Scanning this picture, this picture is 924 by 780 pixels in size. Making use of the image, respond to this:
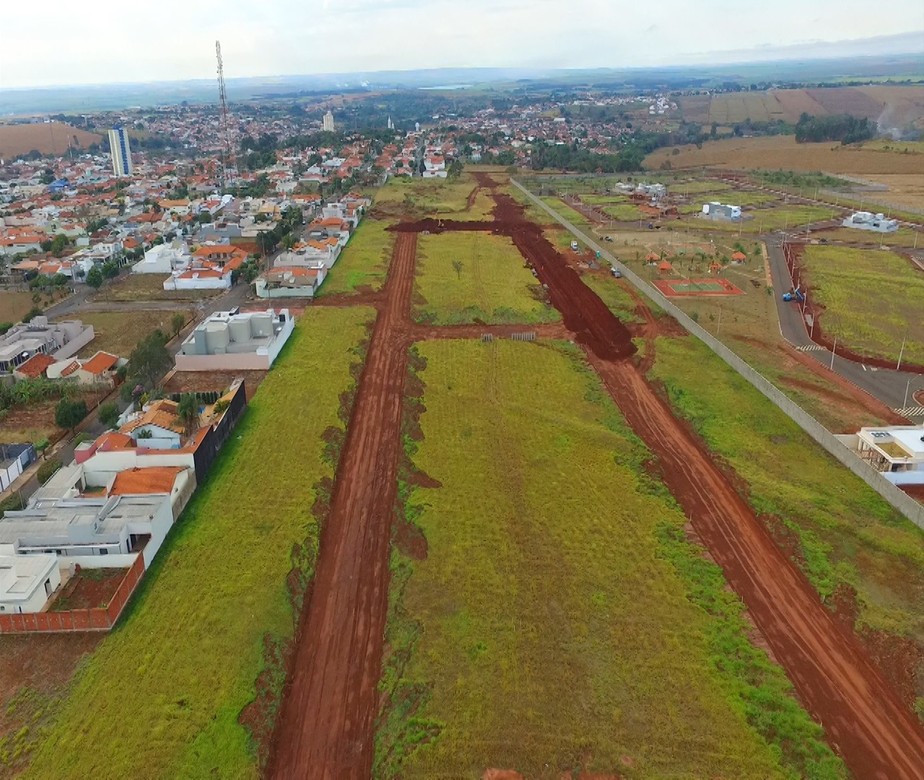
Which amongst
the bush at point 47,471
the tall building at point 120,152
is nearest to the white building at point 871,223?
the bush at point 47,471

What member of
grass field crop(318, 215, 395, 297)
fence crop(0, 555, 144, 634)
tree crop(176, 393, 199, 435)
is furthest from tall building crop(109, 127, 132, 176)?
fence crop(0, 555, 144, 634)

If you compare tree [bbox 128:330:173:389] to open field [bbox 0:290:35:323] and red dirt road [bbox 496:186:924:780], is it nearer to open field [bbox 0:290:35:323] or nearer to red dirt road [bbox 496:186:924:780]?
open field [bbox 0:290:35:323]

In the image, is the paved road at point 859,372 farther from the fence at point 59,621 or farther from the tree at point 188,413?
the fence at point 59,621

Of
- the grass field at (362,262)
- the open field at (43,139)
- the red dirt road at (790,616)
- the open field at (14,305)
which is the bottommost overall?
the red dirt road at (790,616)

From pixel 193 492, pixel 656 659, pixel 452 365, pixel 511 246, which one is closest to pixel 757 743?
pixel 656 659

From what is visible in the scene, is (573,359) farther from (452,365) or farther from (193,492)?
(193,492)

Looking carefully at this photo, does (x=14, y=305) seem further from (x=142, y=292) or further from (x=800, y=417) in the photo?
(x=800, y=417)
